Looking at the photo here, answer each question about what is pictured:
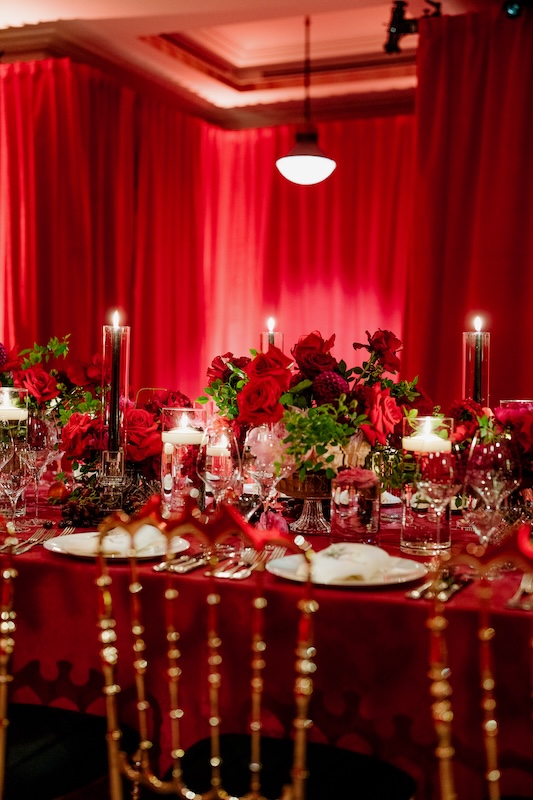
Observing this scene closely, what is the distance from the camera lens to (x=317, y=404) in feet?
5.85

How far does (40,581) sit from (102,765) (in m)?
0.34

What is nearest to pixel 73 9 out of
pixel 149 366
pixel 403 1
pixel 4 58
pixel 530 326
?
pixel 4 58

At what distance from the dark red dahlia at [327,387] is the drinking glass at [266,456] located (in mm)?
128

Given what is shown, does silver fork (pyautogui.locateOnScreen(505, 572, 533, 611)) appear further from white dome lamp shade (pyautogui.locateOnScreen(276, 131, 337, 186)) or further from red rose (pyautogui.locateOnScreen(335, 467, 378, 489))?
white dome lamp shade (pyautogui.locateOnScreen(276, 131, 337, 186))

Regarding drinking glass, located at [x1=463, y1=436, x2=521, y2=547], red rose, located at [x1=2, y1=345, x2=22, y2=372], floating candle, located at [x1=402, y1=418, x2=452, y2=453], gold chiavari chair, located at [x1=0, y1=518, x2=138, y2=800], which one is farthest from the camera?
red rose, located at [x1=2, y1=345, x2=22, y2=372]

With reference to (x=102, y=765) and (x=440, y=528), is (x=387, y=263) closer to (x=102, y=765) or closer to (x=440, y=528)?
(x=440, y=528)

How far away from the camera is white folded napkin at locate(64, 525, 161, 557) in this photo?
4.99 feet

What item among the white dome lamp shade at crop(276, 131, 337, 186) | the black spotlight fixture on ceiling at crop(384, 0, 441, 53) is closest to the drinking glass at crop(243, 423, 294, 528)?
the white dome lamp shade at crop(276, 131, 337, 186)

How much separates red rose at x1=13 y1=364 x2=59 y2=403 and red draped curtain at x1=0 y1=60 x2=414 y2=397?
2.94 metres

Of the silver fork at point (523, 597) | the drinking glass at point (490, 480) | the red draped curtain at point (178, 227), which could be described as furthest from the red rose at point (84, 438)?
the red draped curtain at point (178, 227)

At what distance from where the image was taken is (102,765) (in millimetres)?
1332

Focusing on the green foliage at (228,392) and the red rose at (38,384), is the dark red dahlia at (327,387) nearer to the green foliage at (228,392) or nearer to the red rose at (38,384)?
the green foliage at (228,392)

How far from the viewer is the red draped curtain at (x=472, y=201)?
4.57m

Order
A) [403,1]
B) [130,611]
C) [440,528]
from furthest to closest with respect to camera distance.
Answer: [403,1] → [440,528] → [130,611]
